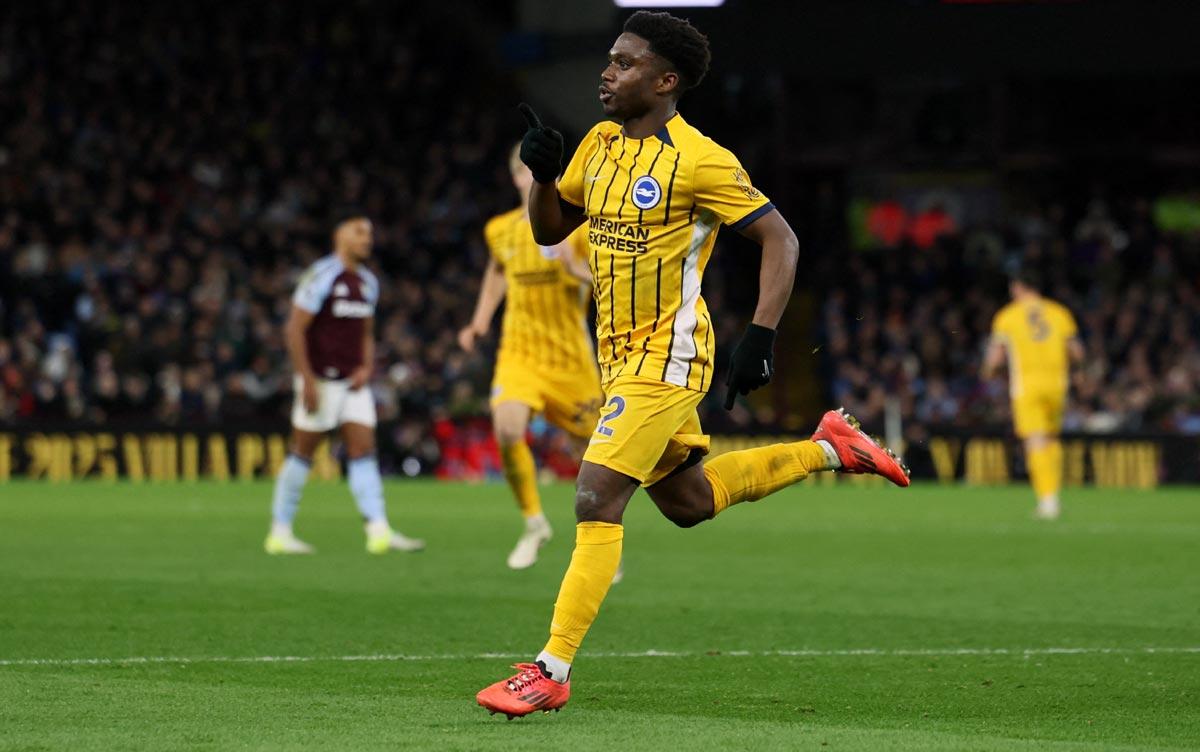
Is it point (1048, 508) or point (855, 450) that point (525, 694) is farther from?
point (1048, 508)

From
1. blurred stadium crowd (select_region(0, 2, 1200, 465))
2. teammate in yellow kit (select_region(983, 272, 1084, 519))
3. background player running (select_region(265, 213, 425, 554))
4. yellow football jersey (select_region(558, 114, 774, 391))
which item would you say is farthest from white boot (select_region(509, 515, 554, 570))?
blurred stadium crowd (select_region(0, 2, 1200, 465))

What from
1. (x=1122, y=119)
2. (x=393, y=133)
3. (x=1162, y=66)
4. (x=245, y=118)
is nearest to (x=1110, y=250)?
(x=1122, y=119)

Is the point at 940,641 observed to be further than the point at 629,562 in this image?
No

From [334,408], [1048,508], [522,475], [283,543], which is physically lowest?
[1048,508]

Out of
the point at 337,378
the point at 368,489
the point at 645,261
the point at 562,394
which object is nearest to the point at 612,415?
the point at 645,261

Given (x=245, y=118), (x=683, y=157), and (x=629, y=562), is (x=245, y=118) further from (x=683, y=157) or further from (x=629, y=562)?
(x=683, y=157)

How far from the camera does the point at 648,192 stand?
668cm

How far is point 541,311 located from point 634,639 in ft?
10.6

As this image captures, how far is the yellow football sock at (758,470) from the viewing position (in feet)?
23.9

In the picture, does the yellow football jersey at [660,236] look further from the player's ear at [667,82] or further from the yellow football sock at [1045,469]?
the yellow football sock at [1045,469]

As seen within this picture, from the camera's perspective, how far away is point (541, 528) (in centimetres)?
1182

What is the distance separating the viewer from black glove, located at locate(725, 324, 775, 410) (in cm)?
638

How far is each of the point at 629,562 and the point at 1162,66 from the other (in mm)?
17769

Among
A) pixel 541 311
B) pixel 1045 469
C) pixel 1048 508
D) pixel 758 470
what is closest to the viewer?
pixel 758 470
